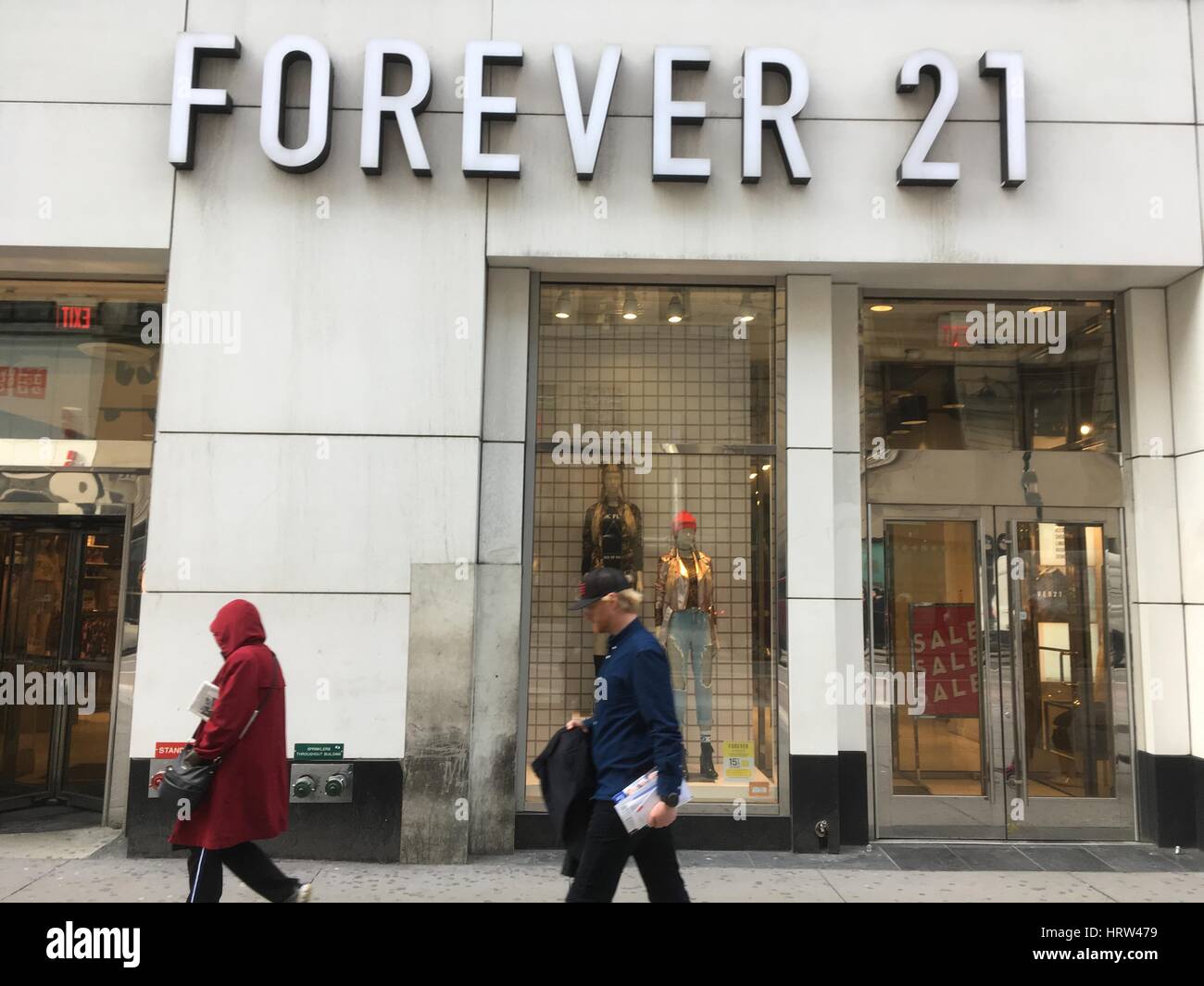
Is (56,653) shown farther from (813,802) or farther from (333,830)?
(813,802)

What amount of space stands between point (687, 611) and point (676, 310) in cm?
244

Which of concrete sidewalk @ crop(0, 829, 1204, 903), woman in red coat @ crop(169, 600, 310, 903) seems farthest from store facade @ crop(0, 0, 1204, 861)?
woman in red coat @ crop(169, 600, 310, 903)

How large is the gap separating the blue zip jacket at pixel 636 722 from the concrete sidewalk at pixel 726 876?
220 cm

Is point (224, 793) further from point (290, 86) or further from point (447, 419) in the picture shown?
point (290, 86)

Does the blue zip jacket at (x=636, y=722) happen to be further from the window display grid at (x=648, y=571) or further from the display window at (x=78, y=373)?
the display window at (x=78, y=373)

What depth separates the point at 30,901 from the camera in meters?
5.55

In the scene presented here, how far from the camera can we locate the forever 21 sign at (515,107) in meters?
6.73

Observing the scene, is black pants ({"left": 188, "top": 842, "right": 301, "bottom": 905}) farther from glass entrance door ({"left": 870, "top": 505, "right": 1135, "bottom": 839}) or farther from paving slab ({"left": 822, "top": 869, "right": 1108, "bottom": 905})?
glass entrance door ({"left": 870, "top": 505, "right": 1135, "bottom": 839})

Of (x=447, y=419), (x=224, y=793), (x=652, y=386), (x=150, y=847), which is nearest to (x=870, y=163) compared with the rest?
(x=652, y=386)

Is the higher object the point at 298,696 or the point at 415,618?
the point at 415,618

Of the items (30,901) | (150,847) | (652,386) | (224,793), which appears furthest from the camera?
(652,386)

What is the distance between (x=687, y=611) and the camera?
7.28m

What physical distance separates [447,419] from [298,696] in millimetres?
2233
